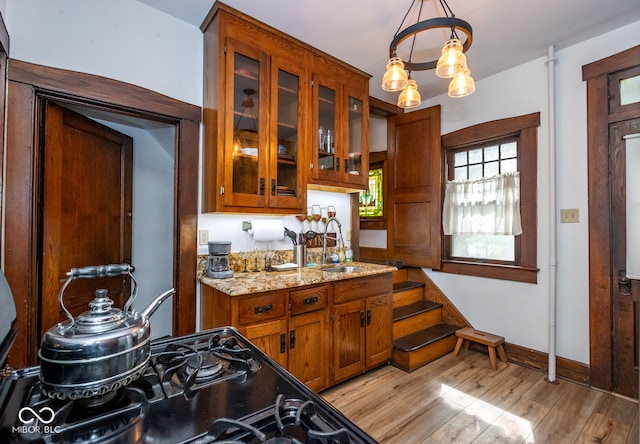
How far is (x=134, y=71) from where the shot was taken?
77.6 inches

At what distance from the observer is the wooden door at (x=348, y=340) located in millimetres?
2262

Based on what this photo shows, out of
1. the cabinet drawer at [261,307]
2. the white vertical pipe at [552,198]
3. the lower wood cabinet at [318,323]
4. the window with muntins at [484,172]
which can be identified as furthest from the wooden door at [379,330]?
the white vertical pipe at [552,198]

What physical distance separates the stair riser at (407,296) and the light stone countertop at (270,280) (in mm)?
756

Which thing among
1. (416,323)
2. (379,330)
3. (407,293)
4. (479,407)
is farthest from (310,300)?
(407,293)

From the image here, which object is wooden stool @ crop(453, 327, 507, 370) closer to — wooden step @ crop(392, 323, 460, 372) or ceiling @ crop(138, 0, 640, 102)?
wooden step @ crop(392, 323, 460, 372)

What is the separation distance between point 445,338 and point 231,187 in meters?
2.41

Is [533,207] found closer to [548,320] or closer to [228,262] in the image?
[548,320]

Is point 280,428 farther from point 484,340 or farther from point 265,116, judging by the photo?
point 484,340

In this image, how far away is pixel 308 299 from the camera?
209cm

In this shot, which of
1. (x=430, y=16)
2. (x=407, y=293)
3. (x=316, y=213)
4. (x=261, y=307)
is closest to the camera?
(x=261, y=307)

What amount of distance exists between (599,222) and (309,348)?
2.37 metres

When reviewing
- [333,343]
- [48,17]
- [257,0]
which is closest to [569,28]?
[257,0]

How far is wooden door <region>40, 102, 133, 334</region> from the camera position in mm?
1798

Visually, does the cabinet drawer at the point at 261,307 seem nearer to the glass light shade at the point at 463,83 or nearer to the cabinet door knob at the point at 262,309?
the cabinet door knob at the point at 262,309
